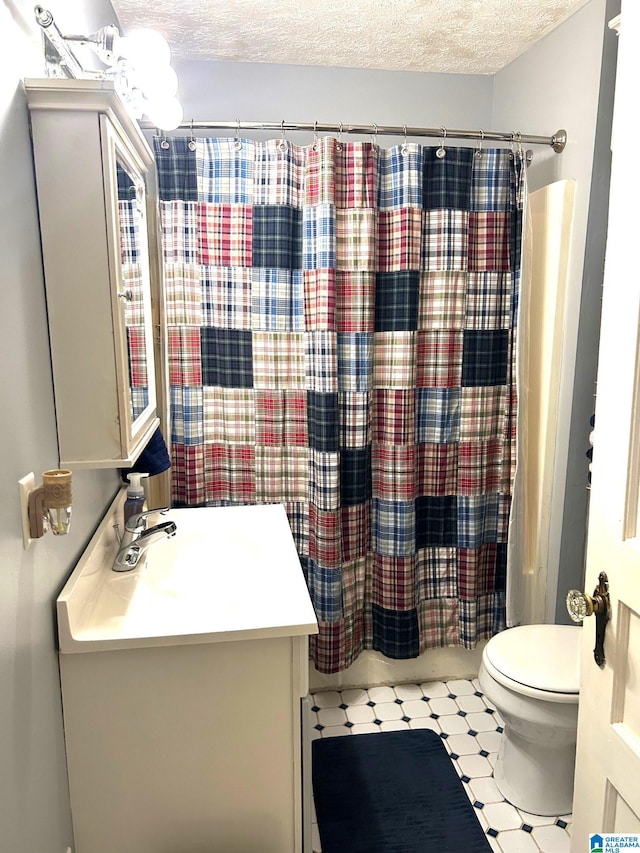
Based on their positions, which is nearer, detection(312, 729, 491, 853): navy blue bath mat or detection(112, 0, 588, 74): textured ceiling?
detection(312, 729, 491, 853): navy blue bath mat

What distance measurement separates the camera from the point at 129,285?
1.32 metres

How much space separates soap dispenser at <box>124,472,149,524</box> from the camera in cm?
159

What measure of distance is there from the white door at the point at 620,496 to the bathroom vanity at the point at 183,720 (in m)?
0.57

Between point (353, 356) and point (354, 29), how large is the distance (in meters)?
1.08

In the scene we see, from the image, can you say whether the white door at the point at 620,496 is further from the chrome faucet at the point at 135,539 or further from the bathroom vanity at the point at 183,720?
the chrome faucet at the point at 135,539

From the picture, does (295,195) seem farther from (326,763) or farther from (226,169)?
(326,763)

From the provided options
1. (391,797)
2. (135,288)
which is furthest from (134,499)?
(391,797)

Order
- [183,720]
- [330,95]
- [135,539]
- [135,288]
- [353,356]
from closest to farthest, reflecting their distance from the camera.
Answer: [183,720] < [135,288] < [135,539] < [353,356] < [330,95]

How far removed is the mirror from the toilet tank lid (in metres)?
1.27

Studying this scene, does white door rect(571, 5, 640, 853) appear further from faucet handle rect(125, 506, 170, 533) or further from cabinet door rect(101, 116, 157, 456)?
faucet handle rect(125, 506, 170, 533)

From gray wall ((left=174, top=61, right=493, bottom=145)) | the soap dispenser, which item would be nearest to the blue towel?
the soap dispenser

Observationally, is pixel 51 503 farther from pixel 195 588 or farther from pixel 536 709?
pixel 536 709

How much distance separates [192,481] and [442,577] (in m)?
1.05

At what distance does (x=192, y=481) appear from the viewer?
2203mm
